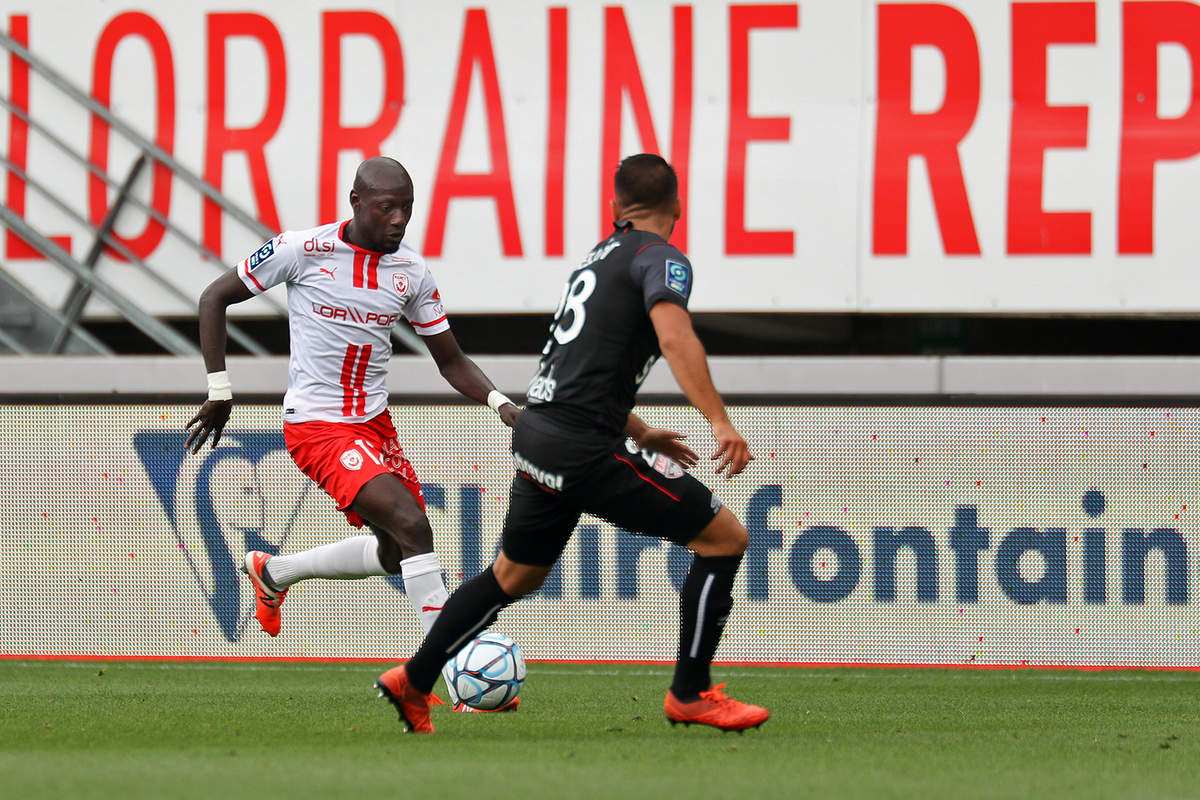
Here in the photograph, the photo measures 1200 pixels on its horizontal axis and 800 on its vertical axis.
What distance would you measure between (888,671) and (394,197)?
355 cm

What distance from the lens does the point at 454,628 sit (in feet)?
16.0

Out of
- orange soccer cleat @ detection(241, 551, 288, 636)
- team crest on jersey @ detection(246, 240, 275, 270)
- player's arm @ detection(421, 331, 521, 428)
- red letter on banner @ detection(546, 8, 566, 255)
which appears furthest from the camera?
red letter on banner @ detection(546, 8, 566, 255)

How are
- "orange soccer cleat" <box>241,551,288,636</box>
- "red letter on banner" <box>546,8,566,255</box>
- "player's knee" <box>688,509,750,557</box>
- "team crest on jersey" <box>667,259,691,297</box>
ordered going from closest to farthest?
"team crest on jersey" <box>667,259,691,297</box> → "player's knee" <box>688,509,750,557</box> → "orange soccer cleat" <box>241,551,288,636</box> → "red letter on banner" <box>546,8,566,255</box>

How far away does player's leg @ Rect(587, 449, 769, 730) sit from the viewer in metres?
4.71

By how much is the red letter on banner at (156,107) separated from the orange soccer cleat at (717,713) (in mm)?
7106

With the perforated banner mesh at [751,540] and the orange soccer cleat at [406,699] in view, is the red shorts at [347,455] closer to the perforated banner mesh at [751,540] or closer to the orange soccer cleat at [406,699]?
the orange soccer cleat at [406,699]

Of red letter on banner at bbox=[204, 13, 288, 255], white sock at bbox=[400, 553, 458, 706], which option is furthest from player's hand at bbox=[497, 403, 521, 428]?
red letter on banner at bbox=[204, 13, 288, 255]

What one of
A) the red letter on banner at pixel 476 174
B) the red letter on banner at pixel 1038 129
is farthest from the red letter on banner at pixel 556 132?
the red letter on banner at pixel 1038 129

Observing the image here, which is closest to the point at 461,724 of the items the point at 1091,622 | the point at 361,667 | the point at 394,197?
the point at 394,197

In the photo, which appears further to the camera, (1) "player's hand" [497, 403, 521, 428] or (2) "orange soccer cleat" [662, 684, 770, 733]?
(1) "player's hand" [497, 403, 521, 428]

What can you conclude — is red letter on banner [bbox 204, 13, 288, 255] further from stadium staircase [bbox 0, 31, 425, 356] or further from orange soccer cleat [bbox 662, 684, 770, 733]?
orange soccer cleat [bbox 662, 684, 770, 733]

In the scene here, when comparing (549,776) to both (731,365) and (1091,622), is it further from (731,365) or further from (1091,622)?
(731,365)

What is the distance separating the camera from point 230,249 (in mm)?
11070

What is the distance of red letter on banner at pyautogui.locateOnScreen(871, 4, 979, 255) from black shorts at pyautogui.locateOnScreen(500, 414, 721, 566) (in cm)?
630
